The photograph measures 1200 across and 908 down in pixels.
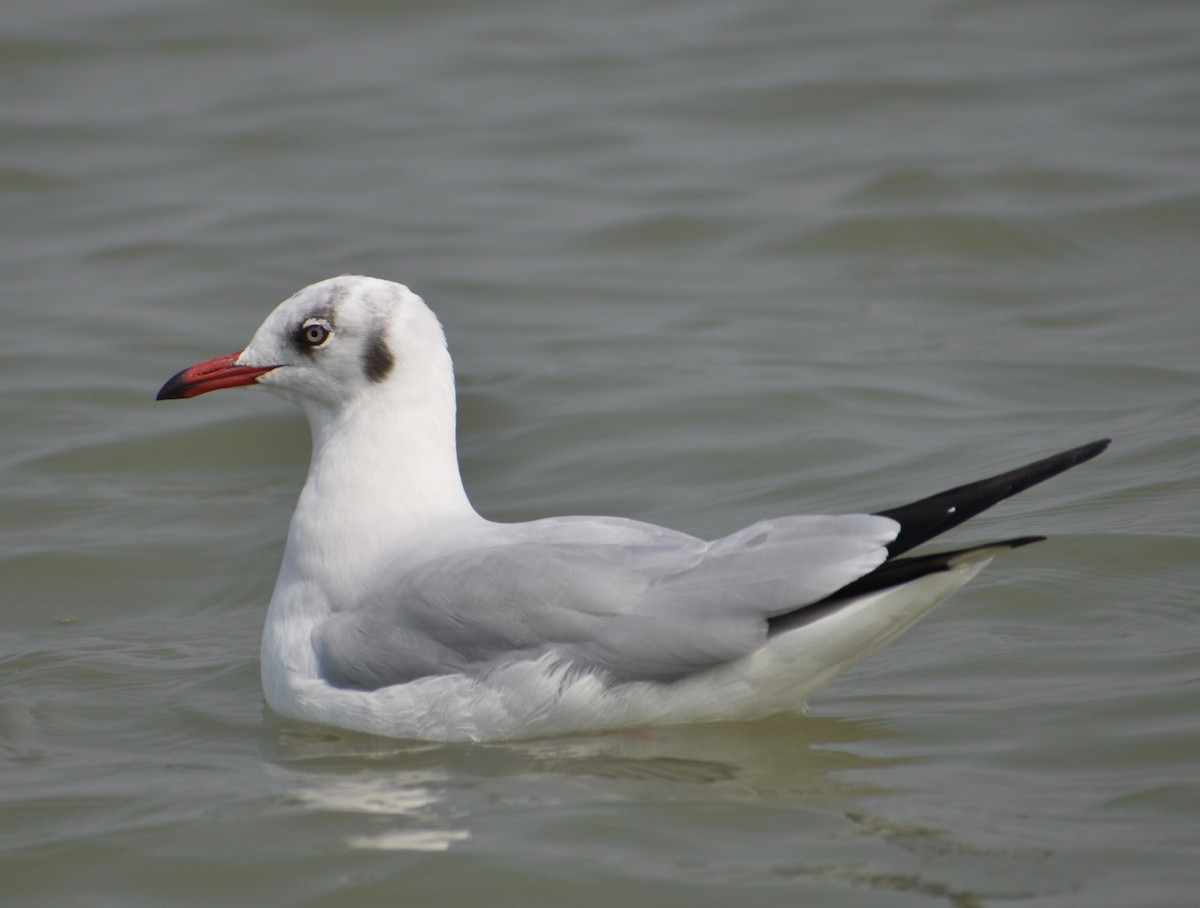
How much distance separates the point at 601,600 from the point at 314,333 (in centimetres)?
129

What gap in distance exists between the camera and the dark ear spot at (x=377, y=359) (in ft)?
16.5

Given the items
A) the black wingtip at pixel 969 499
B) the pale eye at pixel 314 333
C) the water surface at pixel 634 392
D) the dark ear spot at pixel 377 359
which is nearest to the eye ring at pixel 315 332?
the pale eye at pixel 314 333

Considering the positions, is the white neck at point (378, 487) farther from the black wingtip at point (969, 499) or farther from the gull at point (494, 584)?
the black wingtip at point (969, 499)

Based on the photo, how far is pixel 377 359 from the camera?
16.5 ft

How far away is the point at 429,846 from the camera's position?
388 cm

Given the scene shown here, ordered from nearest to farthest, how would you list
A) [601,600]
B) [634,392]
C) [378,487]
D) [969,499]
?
1. [969,499]
2. [601,600]
3. [378,487]
4. [634,392]

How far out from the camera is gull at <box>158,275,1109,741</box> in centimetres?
420

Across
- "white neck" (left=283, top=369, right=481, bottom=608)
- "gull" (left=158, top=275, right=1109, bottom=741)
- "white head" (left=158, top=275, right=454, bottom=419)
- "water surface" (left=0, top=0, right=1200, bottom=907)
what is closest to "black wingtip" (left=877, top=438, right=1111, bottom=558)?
"gull" (left=158, top=275, right=1109, bottom=741)

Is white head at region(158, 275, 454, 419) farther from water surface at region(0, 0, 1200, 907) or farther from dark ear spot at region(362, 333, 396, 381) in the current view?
water surface at region(0, 0, 1200, 907)

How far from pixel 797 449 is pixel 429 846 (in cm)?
358

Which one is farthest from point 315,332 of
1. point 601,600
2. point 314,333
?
point 601,600

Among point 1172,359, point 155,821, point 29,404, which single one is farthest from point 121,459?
point 1172,359

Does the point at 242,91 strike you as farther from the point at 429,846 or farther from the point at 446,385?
the point at 429,846

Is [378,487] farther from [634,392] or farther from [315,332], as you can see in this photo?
[634,392]
